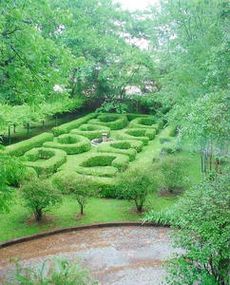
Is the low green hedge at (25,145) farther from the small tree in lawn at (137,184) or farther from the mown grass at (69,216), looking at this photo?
the small tree in lawn at (137,184)

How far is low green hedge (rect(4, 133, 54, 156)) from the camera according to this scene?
20.9 m

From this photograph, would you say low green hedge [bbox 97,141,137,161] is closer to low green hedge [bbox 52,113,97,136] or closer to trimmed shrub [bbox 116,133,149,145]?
trimmed shrub [bbox 116,133,149,145]

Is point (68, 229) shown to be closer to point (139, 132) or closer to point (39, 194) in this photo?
point (39, 194)

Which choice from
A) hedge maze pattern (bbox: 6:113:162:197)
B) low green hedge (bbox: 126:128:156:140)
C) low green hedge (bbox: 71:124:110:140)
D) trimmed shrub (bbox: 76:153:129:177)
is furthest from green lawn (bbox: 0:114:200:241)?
low green hedge (bbox: 126:128:156:140)

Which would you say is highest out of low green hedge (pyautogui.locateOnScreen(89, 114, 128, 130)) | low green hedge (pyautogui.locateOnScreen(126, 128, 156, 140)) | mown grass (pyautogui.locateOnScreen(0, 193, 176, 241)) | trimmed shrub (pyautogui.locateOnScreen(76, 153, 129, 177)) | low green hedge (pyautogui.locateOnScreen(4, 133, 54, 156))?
low green hedge (pyautogui.locateOnScreen(89, 114, 128, 130))

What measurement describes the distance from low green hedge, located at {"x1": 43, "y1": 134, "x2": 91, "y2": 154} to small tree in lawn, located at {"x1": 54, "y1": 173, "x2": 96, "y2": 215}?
5688mm

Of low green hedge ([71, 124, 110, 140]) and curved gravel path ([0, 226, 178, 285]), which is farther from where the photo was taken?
low green hedge ([71, 124, 110, 140])

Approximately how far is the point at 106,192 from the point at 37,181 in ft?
11.1

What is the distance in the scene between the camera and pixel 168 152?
22.8m

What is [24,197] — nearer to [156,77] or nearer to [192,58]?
[192,58]

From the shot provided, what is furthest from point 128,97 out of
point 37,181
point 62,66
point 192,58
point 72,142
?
point 62,66

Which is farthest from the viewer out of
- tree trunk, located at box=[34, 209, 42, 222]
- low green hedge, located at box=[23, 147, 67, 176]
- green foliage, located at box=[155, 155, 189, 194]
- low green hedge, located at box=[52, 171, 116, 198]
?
low green hedge, located at box=[23, 147, 67, 176]

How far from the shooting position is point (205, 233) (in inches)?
289

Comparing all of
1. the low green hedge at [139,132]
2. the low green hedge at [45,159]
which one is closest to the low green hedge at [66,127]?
the low green hedge at [139,132]
